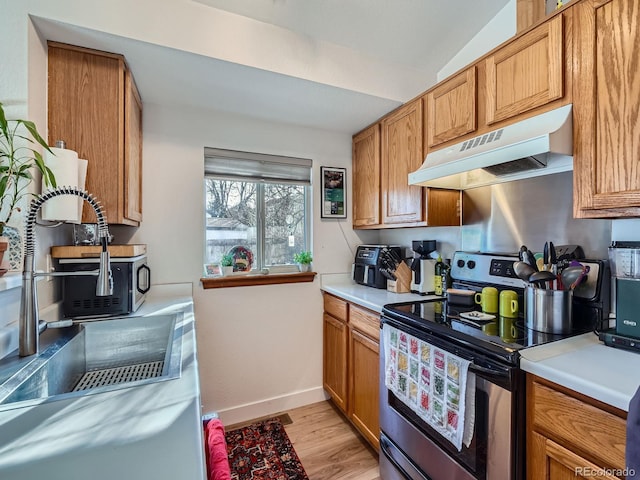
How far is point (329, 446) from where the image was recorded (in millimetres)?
1951

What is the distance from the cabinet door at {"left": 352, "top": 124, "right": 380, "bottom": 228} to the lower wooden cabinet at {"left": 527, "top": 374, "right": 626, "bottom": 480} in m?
1.55

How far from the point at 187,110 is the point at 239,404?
2198mm

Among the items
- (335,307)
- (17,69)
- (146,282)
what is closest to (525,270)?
(335,307)

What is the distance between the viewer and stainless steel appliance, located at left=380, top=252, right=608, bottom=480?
1.00 meters

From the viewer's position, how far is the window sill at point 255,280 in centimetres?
217

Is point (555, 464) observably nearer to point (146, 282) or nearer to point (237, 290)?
point (237, 290)

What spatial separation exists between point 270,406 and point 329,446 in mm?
593

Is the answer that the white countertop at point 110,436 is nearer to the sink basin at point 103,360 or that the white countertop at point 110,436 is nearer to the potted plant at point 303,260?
the sink basin at point 103,360

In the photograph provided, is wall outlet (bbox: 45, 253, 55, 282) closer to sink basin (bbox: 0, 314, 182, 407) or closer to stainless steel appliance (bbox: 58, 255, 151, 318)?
stainless steel appliance (bbox: 58, 255, 151, 318)

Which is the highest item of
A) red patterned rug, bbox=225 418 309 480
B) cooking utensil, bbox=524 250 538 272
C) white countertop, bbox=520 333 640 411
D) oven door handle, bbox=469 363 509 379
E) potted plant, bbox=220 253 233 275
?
cooking utensil, bbox=524 250 538 272

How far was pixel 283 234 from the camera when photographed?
8.27 ft

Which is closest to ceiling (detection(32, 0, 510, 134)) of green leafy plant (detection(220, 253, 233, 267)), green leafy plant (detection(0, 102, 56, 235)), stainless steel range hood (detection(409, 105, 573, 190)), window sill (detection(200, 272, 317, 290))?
green leafy plant (detection(0, 102, 56, 235))

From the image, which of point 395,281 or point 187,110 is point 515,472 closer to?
point 395,281

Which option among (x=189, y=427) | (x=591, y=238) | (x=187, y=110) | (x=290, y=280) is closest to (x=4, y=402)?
(x=189, y=427)
